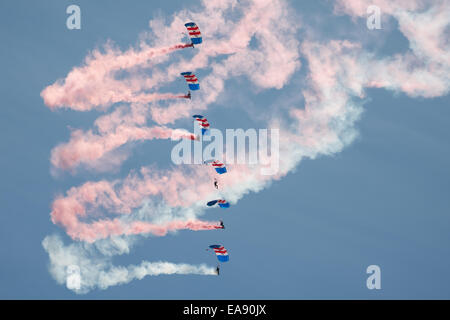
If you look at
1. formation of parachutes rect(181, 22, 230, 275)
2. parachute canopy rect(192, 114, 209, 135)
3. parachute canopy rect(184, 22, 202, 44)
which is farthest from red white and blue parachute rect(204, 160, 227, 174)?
parachute canopy rect(184, 22, 202, 44)

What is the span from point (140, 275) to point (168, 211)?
486 cm

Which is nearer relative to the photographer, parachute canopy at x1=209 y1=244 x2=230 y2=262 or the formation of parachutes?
the formation of parachutes

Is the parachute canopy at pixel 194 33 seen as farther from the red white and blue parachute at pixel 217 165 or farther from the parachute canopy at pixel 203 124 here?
the red white and blue parachute at pixel 217 165

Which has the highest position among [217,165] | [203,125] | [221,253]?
[203,125]

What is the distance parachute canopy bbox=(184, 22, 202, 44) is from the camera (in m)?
57.5

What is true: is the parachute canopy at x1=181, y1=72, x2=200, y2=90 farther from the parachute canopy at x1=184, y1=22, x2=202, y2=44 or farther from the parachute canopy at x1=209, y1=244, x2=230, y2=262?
the parachute canopy at x1=209, y1=244, x2=230, y2=262

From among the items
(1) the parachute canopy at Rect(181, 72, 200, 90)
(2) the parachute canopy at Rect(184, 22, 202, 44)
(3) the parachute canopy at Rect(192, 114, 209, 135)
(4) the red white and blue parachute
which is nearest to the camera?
(2) the parachute canopy at Rect(184, 22, 202, 44)

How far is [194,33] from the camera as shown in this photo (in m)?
57.8

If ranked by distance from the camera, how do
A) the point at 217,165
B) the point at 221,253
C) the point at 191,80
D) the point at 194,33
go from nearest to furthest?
1. the point at 194,33
2. the point at 217,165
3. the point at 221,253
4. the point at 191,80

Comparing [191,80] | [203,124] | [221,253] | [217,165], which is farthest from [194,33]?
[221,253]

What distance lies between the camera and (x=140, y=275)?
59.3 m

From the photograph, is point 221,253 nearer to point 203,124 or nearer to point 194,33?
point 203,124
